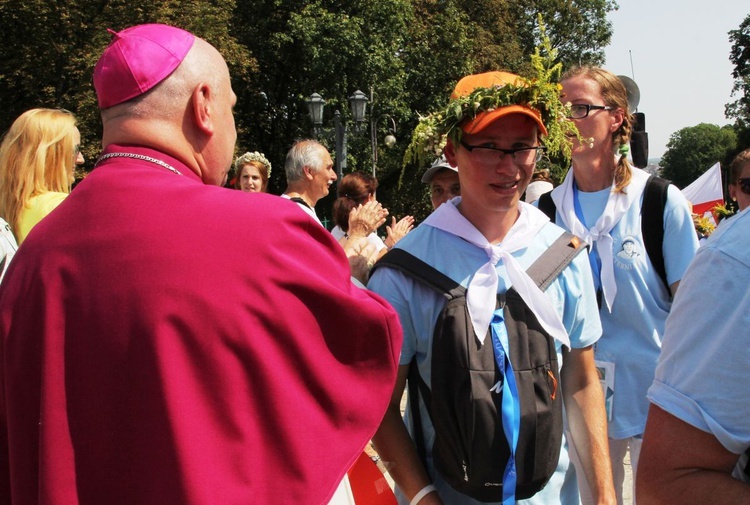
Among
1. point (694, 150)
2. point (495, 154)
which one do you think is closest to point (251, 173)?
point (495, 154)

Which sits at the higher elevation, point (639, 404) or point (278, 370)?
point (278, 370)

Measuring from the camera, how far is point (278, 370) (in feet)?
5.30

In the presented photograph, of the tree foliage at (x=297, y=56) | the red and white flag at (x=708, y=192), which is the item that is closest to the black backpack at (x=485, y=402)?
the red and white flag at (x=708, y=192)

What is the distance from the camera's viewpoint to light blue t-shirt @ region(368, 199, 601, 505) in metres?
2.40

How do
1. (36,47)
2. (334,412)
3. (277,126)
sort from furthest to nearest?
(277,126)
(36,47)
(334,412)

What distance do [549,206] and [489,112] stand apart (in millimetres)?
1333

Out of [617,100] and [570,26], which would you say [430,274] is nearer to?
[617,100]

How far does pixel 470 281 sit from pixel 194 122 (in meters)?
1.02

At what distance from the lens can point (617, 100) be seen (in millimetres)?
3566

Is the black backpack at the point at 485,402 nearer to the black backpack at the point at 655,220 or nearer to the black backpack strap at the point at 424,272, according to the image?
the black backpack strap at the point at 424,272

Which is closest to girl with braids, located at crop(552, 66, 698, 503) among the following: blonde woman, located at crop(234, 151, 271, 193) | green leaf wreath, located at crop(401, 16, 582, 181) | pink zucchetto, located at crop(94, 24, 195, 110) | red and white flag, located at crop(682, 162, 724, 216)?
green leaf wreath, located at crop(401, 16, 582, 181)

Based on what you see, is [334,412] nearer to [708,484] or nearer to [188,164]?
[188,164]

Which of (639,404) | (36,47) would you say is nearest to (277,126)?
(36,47)

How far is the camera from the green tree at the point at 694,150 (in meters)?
93.2
